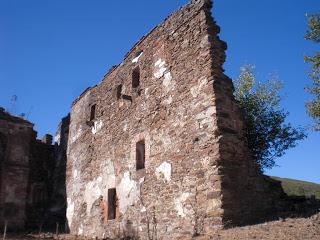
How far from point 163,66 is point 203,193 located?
394 centimetres

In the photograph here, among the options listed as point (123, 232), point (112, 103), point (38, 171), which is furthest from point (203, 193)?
point (38, 171)

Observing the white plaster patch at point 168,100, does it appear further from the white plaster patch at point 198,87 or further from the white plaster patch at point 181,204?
the white plaster patch at point 181,204

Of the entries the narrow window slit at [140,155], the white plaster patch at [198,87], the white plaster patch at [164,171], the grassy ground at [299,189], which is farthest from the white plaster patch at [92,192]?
the grassy ground at [299,189]

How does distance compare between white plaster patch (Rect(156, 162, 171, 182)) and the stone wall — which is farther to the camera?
the stone wall

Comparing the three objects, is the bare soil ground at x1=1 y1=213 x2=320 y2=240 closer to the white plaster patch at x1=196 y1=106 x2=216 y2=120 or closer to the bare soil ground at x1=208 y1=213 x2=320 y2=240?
the bare soil ground at x1=208 y1=213 x2=320 y2=240

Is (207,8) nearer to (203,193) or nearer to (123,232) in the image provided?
(203,193)

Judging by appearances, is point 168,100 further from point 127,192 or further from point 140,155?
point 127,192

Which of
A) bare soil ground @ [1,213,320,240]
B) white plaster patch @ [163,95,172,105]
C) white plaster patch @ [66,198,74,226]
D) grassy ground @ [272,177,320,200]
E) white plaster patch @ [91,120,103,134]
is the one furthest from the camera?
grassy ground @ [272,177,320,200]

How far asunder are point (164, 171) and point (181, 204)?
110 centimetres

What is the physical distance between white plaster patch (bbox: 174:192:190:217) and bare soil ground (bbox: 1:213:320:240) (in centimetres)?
122

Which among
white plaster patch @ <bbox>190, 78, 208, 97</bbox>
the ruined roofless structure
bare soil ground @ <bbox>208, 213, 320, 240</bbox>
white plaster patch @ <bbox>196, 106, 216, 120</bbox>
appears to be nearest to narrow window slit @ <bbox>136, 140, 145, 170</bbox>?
the ruined roofless structure

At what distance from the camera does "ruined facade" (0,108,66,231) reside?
50.4 ft

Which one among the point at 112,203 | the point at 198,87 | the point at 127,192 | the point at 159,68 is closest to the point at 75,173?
the point at 112,203

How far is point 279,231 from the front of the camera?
19.9ft
